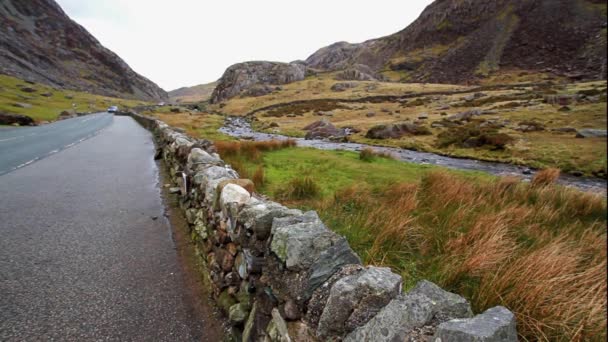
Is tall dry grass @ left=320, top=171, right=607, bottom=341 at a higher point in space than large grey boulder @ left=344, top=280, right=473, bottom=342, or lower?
lower

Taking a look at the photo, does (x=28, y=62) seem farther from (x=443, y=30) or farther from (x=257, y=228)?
(x=443, y=30)

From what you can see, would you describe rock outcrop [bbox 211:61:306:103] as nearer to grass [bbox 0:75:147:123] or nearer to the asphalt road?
grass [bbox 0:75:147:123]

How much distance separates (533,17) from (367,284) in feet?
422

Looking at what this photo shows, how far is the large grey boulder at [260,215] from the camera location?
3.49 metres

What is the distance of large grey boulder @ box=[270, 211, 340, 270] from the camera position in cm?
283

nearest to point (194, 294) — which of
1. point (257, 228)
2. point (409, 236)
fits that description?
point (257, 228)

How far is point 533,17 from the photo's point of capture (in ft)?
313

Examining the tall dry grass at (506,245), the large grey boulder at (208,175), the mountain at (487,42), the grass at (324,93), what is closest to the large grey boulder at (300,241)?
the tall dry grass at (506,245)

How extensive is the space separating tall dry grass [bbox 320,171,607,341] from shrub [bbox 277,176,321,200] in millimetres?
1066

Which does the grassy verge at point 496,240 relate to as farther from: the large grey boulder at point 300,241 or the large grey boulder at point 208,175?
the large grey boulder at point 208,175

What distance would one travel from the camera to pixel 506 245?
14.2 feet

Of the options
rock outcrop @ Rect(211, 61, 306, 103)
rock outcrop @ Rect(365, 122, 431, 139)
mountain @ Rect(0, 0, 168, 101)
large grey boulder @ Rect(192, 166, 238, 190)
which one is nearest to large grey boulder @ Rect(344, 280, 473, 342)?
large grey boulder @ Rect(192, 166, 238, 190)

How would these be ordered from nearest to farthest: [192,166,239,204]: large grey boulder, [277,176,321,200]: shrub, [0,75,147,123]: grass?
[192,166,239,204]: large grey boulder, [277,176,321,200]: shrub, [0,75,147,123]: grass

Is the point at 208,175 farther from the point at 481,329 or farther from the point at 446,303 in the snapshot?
the point at 481,329
